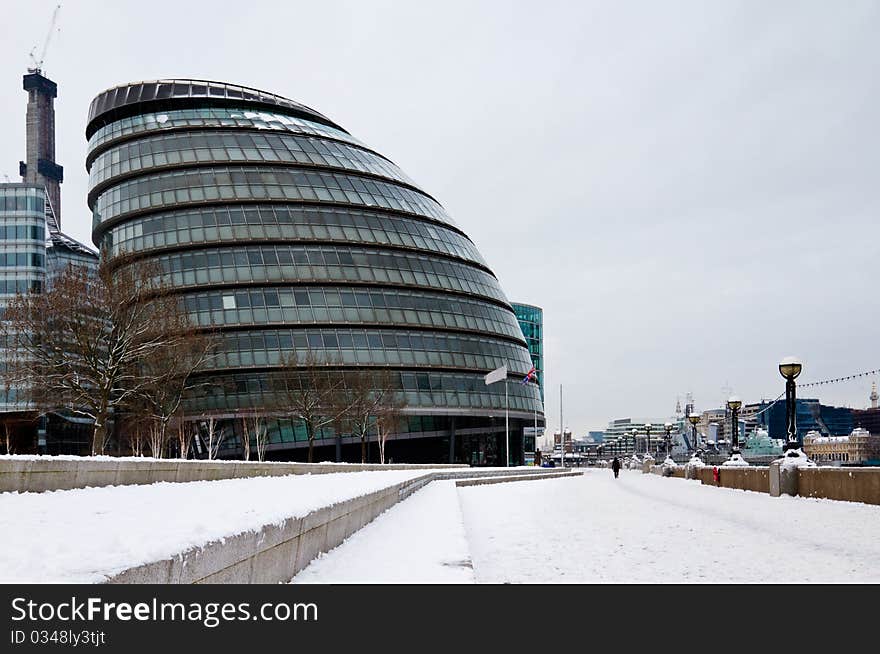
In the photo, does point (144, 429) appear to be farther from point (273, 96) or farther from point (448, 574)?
point (448, 574)

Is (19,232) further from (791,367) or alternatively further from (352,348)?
(791,367)

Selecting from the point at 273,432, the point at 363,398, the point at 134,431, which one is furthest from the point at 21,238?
the point at 363,398

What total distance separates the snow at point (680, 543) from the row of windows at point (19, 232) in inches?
3525

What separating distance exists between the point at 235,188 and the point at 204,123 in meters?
9.47

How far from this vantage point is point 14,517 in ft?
21.6

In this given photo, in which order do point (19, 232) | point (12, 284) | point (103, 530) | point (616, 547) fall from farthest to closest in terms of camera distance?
point (19, 232)
point (12, 284)
point (616, 547)
point (103, 530)

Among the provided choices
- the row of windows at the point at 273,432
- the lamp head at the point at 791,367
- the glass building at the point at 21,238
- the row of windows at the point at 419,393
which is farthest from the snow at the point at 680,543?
the glass building at the point at 21,238

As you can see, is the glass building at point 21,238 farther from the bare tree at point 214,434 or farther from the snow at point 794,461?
the snow at point 794,461

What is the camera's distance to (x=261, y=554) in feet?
21.8

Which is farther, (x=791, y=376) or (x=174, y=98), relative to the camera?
(x=174, y=98)

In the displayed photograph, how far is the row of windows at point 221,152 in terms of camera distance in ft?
260

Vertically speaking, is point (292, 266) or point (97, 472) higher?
point (292, 266)
